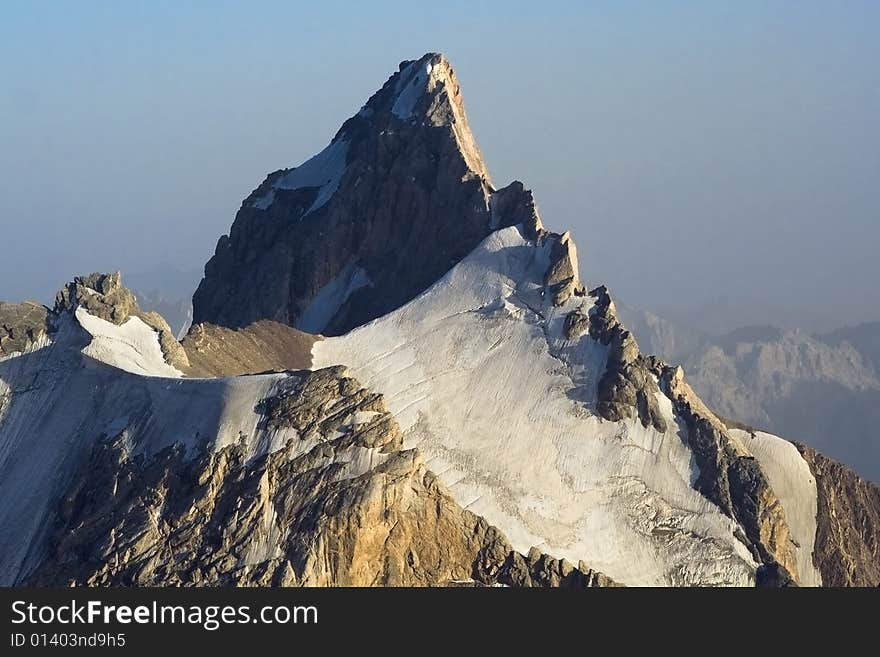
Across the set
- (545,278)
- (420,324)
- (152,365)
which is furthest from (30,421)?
(545,278)

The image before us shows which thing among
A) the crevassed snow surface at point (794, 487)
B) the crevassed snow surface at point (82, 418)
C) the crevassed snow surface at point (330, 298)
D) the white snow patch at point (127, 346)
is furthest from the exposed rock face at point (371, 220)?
the crevassed snow surface at point (82, 418)

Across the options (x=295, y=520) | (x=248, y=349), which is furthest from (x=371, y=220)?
(x=295, y=520)

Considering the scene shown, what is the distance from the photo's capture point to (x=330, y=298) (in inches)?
6501

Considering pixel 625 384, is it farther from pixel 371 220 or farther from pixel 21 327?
pixel 371 220

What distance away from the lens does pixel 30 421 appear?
11150 centimetres

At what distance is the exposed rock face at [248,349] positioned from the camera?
125681 millimetres

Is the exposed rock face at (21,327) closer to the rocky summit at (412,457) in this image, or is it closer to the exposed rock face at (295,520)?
the rocky summit at (412,457)

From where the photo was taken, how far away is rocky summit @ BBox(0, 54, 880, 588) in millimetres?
95188

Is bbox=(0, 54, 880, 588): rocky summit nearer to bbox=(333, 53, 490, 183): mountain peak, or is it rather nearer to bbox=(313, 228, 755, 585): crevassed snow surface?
bbox=(313, 228, 755, 585): crevassed snow surface

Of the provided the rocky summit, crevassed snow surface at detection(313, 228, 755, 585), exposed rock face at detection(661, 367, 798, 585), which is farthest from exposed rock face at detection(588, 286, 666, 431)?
exposed rock face at detection(661, 367, 798, 585)

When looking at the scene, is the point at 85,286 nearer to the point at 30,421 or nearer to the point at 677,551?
the point at 30,421

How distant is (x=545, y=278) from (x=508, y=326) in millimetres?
6573

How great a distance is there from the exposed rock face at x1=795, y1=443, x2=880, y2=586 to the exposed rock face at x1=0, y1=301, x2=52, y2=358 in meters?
59.6

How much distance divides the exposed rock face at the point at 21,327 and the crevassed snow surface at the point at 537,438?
2120 centimetres
